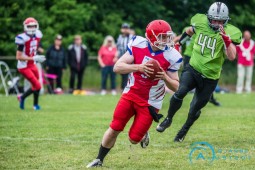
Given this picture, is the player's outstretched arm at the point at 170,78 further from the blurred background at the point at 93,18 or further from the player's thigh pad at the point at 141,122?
the blurred background at the point at 93,18

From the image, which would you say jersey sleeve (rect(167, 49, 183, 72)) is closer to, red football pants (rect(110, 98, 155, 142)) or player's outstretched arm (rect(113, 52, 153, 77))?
player's outstretched arm (rect(113, 52, 153, 77))

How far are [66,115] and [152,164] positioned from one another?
18.3 feet

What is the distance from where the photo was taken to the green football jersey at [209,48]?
897cm

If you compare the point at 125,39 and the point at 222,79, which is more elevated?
the point at 125,39

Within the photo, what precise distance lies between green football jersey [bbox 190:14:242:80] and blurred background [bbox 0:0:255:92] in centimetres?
1456

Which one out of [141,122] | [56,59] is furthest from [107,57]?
[141,122]

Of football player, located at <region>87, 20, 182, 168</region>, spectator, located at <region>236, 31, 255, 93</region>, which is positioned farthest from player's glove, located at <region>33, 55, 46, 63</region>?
spectator, located at <region>236, 31, 255, 93</region>

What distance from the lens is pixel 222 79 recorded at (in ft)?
83.7

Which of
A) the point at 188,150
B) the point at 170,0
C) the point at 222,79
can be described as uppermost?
the point at 188,150

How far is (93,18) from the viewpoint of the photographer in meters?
27.8

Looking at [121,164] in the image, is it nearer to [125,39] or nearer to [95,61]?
[125,39]

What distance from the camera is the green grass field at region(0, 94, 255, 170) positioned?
295 inches

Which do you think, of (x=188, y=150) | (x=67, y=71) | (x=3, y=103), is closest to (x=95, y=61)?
(x=67, y=71)

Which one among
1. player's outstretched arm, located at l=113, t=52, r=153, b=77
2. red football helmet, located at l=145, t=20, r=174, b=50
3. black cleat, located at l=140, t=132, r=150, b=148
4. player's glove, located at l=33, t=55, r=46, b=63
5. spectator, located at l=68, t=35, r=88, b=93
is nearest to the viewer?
player's outstretched arm, located at l=113, t=52, r=153, b=77
